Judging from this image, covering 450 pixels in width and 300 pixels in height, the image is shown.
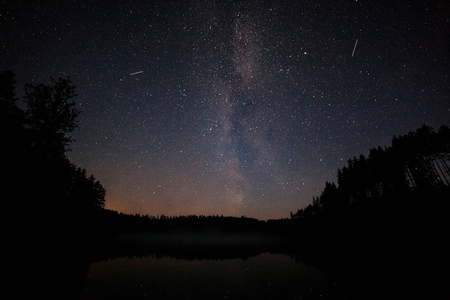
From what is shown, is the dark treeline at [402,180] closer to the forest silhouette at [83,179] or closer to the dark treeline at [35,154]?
the forest silhouette at [83,179]

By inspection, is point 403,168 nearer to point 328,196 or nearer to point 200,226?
point 328,196

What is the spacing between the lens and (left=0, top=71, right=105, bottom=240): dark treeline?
14.0 m

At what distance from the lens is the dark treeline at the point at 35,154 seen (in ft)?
45.8

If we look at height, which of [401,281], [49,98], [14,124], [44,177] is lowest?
[401,281]

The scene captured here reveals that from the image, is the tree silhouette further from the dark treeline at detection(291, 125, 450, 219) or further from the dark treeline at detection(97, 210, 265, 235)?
the dark treeline at detection(97, 210, 265, 235)

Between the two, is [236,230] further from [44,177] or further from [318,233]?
Answer: [44,177]

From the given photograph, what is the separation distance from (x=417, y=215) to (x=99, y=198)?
66225 mm

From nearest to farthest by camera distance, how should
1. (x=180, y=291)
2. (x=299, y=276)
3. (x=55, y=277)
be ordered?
1. (x=180, y=291)
2. (x=55, y=277)
3. (x=299, y=276)

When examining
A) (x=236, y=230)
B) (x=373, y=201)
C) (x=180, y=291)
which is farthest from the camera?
(x=236, y=230)

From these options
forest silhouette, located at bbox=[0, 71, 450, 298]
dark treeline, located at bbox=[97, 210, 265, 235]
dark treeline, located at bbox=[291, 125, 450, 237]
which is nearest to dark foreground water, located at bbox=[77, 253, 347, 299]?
forest silhouette, located at bbox=[0, 71, 450, 298]

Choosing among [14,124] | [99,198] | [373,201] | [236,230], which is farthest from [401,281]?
[236,230]

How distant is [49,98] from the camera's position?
16859 mm

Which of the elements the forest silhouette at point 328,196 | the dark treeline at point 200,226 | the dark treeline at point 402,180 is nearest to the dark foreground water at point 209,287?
the forest silhouette at point 328,196

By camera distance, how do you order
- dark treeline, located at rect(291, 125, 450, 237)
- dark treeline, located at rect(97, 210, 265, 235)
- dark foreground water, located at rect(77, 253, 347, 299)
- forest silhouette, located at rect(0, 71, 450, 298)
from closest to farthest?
dark foreground water, located at rect(77, 253, 347, 299), forest silhouette, located at rect(0, 71, 450, 298), dark treeline, located at rect(291, 125, 450, 237), dark treeline, located at rect(97, 210, 265, 235)
